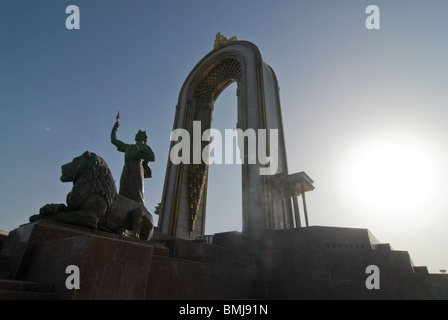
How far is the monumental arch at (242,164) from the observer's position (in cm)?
1174

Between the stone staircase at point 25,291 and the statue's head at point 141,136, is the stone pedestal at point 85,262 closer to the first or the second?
the stone staircase at point 25,291

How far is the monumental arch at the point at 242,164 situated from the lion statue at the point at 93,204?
226 inches

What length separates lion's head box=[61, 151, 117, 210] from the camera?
4255mm

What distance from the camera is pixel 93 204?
4.33 m

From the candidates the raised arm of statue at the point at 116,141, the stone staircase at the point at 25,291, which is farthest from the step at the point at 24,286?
the raised arm of statue at the point at 116,141

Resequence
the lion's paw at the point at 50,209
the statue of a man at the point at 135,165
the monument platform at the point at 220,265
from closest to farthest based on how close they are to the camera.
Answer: the monument platform at the point at 220,265 → the lion's paw at the point at 50,209 → the statue of a man at the point at 135,165

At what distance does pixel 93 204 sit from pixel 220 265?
2933 mm

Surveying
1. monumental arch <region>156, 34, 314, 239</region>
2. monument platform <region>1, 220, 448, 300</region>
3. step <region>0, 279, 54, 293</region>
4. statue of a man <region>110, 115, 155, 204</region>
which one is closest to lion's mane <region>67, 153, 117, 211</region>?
monument platform <region>1, 220, 448, 300</region>

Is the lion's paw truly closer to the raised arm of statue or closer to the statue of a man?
the statue of a man

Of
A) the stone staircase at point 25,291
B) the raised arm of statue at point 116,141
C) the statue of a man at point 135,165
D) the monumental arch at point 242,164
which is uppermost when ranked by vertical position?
the monumental arch at point 242,164

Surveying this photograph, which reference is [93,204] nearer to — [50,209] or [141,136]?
[50,209]

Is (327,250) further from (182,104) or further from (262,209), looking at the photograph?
(182,104)

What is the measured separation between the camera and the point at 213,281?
480 centimetres
